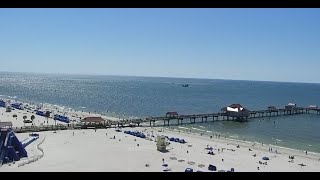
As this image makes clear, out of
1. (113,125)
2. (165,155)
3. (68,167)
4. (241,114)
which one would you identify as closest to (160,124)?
(113,125)

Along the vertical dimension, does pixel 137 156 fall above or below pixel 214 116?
A: below

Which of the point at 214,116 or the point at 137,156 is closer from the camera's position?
the point at 137,156

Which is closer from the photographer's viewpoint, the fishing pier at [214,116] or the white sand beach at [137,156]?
the white sand beach at [137,156]

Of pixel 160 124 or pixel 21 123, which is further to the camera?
pixel 160 124

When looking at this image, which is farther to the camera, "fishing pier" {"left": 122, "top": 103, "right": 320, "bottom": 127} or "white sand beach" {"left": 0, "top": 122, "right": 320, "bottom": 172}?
"fishing pier" {"left": 122, "top": 103, "right": 320, "bottom": 127}
